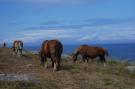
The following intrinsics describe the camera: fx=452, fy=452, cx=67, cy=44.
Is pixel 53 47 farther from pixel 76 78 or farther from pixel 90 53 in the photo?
pixel 90 53

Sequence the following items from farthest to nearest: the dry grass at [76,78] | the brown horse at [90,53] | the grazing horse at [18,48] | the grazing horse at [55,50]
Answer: the grazing horse at [18,48] < the brown horse at [90,53] < the grazing horse at [55,50] < the dry grass at [76,78]

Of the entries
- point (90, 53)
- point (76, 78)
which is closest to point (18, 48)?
point (90, 53)

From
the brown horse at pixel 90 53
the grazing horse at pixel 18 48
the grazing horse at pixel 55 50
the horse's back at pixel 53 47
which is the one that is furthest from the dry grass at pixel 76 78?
the grazing horse at pixel 18 48

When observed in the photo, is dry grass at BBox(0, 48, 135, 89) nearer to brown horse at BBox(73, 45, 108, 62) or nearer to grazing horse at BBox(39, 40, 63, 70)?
grazing horse at BBox(39, 40, 63, 70)

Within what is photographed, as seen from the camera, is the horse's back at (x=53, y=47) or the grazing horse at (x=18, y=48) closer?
the horse's back at (x=53, y=47)

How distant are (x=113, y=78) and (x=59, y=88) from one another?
3.89 metres

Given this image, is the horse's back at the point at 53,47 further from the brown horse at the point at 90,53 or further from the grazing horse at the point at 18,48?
the grazing horse at the point at 18,48

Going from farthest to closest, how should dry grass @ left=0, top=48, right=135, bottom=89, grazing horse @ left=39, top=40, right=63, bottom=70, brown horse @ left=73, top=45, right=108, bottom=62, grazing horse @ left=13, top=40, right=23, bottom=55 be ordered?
grazing horse @ left=13, top=40, right=23, bottom=55 → brown horse @ left=73, top=45, right=108, bottom=62 → grazing horse @ left=39, top=40, right=63, bottom=70 → dry grass @ left=0, top=48, right=135, bottom=89

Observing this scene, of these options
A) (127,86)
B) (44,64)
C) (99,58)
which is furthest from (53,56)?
(99,58)

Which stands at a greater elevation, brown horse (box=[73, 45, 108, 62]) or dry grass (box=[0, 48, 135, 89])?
brown horse (box=[73, 45, 108, 62])

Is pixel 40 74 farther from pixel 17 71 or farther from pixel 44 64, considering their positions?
pixel 44 64

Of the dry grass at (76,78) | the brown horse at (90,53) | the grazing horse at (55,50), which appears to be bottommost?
the dry grass at (76,78)

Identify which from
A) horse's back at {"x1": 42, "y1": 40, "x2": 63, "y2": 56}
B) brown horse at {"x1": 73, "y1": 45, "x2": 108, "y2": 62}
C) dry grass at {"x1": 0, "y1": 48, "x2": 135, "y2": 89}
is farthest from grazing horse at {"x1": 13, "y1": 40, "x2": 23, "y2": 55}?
horse's back at {"x1": 42, "y1": 40, "x2": 63, "y2": 56}

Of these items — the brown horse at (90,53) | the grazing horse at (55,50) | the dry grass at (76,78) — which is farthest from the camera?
the brown horse at (90,53)
